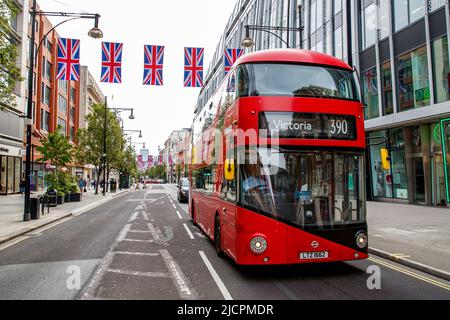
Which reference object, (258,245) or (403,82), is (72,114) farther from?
(258,245)

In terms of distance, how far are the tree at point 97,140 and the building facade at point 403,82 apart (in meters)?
20.5

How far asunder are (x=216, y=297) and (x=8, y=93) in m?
8.81

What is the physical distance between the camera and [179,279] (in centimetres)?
659

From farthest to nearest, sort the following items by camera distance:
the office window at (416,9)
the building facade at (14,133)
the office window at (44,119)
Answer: the office window at (44,119) → the building facade at (14,133) → the office window at (416,9)

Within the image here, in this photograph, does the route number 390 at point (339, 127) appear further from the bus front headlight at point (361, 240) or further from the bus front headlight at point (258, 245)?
the bus front headlight at point (258, 245)

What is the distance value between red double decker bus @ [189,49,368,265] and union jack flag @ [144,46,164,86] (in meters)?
8.97

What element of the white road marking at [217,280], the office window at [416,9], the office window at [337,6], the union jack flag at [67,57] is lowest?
the white road marking at [217,280]

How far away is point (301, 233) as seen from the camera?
6.36 metres

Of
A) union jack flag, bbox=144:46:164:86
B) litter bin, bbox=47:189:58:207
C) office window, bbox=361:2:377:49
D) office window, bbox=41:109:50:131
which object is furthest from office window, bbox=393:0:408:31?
office window, bbox=41:109:50:131

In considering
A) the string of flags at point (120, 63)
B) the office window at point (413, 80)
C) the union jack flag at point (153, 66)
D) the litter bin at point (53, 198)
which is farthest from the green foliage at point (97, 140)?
the office window at point (413, 80)

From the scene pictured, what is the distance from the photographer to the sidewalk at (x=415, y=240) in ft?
25.1
